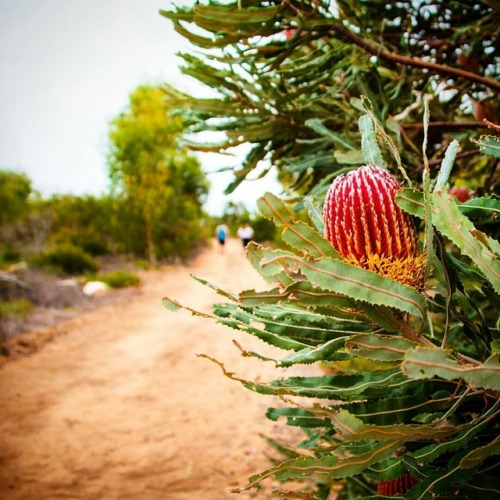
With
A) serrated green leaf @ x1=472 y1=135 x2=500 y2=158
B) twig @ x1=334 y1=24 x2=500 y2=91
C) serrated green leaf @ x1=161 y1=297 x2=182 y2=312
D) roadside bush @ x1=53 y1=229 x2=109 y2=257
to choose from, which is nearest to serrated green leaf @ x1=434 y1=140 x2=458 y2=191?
serrated green leaf @ x1=472 y1=135 x2=500 y2=158

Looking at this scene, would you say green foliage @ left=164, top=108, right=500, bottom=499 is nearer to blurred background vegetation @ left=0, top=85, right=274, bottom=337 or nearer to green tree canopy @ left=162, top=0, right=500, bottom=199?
green tree canopy @ left=162, top=0, right=500, bottom=199

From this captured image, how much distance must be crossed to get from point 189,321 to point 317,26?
883 centimetres

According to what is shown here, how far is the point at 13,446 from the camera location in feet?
14.4

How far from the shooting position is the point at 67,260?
15625 millimetres

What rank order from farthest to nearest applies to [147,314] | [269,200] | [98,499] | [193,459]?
[147,314] → [193,459] → [98,499] → [269,200]

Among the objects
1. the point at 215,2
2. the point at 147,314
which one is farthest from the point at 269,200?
the point at 147,314

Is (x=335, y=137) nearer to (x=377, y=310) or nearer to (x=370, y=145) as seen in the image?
(x=370, y=145)

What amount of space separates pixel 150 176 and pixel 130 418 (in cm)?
1561

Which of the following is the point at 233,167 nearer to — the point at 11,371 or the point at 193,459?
the point at 193,459

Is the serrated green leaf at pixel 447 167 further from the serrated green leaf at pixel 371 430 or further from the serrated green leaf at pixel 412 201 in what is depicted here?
the serrated green leaf at pixel 371 430

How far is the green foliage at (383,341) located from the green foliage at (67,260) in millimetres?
15951

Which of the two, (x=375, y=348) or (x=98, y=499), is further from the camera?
(x=98, y=499)

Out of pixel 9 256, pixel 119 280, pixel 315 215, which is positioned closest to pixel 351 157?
pixel 315 215

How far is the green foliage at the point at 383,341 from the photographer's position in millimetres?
745
